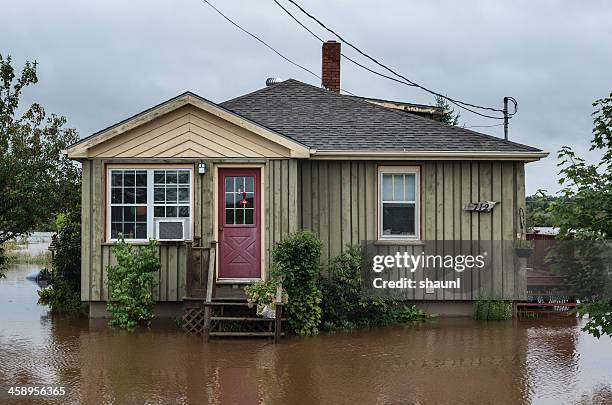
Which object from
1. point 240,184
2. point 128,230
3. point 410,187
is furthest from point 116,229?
point 410,187

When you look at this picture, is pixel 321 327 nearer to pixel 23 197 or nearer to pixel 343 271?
pixel 343 271

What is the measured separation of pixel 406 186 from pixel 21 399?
818cm

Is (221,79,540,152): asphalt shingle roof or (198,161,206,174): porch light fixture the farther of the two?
(221,79,540,152): asphalt shingle roof

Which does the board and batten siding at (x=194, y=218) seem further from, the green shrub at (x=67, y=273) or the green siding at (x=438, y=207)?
the green shrub at (x=67, y=273)

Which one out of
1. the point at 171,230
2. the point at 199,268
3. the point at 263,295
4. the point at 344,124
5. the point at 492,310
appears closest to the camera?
the point at 263,295

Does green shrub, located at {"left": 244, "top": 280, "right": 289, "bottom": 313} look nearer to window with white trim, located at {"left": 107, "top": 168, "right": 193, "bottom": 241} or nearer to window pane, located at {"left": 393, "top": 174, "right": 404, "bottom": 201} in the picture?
window with white trim, located at {"left": 107, "top": 168, "right": 193, "bottom": 241}

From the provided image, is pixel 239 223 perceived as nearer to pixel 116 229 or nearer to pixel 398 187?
pixel 116 229

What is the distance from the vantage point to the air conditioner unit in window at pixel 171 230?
42.7 ft

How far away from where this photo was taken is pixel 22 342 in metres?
11.2

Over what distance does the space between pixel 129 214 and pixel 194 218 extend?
3.83 ft

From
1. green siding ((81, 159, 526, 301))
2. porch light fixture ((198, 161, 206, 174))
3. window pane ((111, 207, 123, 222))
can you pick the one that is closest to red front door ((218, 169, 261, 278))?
porch light fixture ((198, 161, 206, 174))

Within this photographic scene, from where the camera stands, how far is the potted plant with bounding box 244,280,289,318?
11508 mm

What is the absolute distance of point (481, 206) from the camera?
45.1 feet

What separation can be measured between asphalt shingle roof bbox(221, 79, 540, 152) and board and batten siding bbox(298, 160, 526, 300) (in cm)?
36
